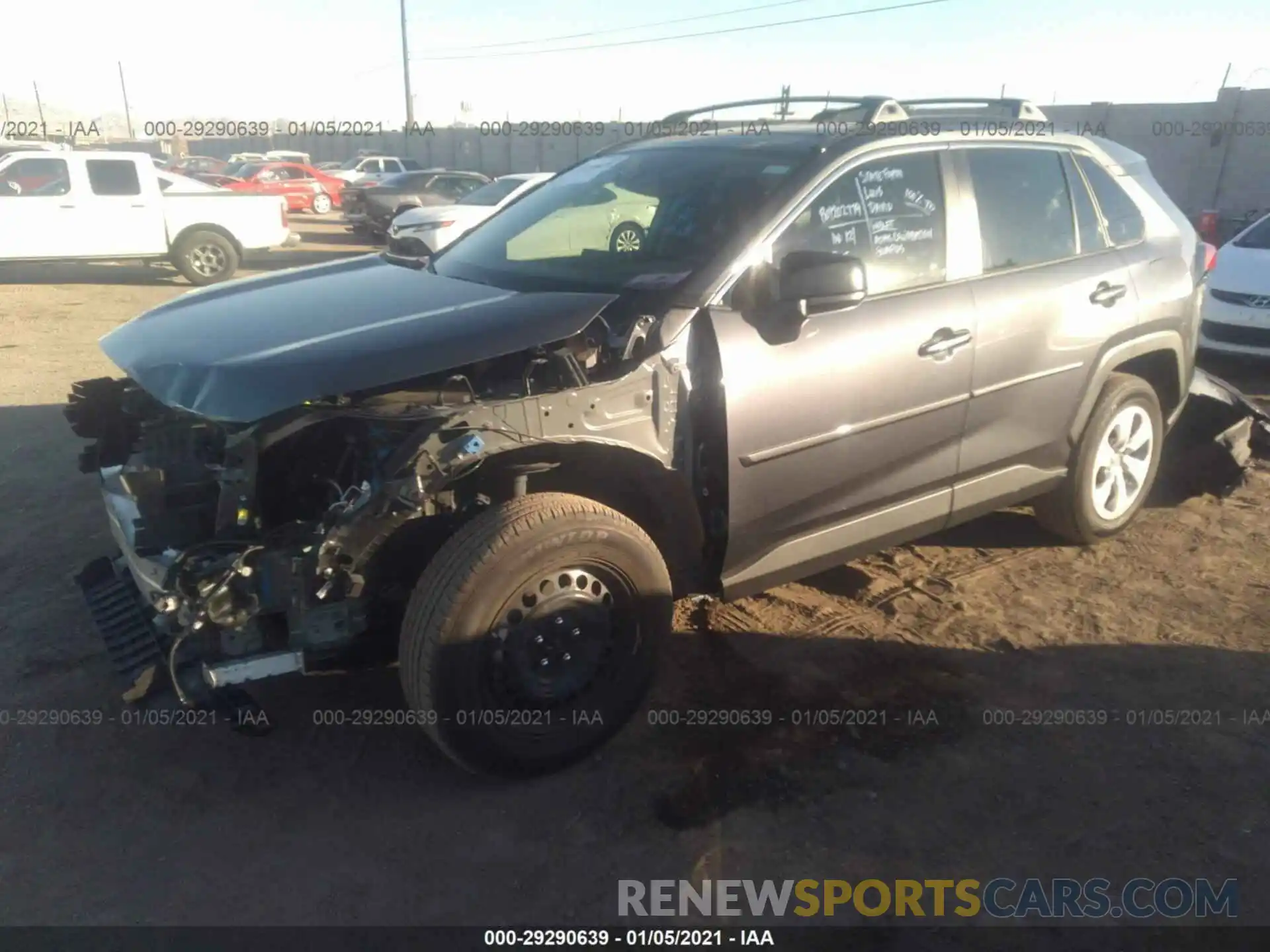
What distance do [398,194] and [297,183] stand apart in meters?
8.22

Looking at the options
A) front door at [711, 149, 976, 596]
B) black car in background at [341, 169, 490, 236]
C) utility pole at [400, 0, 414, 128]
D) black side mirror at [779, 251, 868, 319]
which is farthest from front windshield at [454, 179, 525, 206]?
utility pole at [400, 0, 414, 128]

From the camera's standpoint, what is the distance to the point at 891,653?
12.5 ft

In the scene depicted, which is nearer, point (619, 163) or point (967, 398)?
point (967, 398)

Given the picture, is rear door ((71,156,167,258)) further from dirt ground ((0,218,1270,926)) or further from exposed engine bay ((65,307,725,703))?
exposed engine bay ((65,307,725,703))

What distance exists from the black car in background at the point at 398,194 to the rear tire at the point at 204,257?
165 inches

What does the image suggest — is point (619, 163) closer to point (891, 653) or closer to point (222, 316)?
point (222, 316)

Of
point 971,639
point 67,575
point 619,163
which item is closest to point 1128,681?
point 971,639

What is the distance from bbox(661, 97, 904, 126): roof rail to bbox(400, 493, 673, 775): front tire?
2170mm

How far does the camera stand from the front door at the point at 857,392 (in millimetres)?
3180

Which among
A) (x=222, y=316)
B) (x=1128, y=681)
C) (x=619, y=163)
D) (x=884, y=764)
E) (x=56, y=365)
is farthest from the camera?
(x=56, y=365)

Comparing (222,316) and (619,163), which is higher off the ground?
(619,163)

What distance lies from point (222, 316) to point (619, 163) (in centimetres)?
184

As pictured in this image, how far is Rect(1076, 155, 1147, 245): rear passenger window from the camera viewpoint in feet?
14.3
